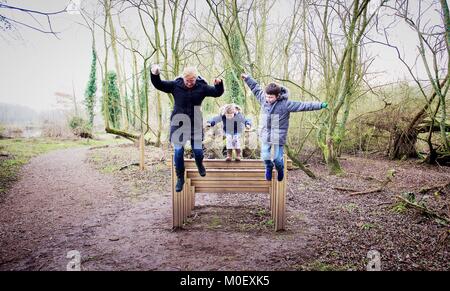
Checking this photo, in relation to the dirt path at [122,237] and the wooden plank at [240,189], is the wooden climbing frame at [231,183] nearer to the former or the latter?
the wooden plank at [240,189]

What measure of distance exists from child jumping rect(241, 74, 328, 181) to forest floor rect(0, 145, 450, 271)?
1.26 meters

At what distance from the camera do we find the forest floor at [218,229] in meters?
3.75

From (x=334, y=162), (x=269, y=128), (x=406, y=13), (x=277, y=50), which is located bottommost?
(x=334, y=162)

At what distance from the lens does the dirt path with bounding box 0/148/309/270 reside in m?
3.73

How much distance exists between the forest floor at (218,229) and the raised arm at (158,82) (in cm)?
221

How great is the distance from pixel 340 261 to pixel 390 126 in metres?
11.2

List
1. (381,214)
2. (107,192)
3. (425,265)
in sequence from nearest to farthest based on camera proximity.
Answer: (425,265) < (381,214) < (107,192)

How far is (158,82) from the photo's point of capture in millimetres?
4090

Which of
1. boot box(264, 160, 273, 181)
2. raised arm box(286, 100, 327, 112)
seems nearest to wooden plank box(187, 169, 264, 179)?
boot box(264, 160, 273, 181)

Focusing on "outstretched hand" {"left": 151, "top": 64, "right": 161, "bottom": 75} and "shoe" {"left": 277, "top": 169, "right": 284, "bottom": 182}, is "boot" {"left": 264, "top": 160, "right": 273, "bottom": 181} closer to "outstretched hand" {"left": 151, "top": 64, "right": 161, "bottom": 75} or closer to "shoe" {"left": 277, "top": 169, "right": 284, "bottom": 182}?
"shoe" {"left": 277, "top": 169, "right": 284, "bottom": 182}

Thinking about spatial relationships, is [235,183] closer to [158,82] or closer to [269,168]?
Result: [269,168]

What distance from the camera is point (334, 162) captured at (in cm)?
1010
